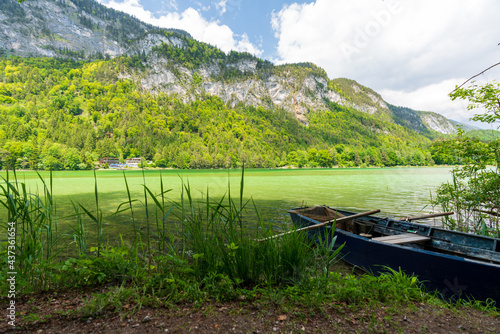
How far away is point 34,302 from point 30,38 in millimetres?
240906

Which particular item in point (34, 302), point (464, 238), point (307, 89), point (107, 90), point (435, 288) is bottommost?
point (435, 288)

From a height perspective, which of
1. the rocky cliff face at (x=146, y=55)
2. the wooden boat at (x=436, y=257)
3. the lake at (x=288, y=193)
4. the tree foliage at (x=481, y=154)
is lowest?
the lake at (x=288, y=193)

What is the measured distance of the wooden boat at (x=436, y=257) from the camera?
3.66 meters

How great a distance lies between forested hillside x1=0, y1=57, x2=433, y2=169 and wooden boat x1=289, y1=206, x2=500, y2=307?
250ft

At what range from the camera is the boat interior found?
4.78 m

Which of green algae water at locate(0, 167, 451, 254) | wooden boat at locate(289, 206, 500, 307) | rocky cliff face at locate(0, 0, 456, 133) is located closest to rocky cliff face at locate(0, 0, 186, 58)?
rocky cliff face at locate(0, 0, 456, 133)

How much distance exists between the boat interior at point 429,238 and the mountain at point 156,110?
72070mm

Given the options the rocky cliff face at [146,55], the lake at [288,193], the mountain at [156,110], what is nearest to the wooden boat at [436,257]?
the lake at [288,193]

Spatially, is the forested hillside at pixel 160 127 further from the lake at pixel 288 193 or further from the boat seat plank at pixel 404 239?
the boat seat plank at pixel 404 239

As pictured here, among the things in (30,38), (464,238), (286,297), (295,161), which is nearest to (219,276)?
(286,297)

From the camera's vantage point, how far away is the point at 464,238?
5219 millimetres

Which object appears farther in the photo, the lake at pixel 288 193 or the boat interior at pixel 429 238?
the lake at pixel 288 193

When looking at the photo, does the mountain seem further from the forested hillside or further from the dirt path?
the dirt path

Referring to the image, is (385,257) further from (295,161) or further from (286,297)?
(295,161)
